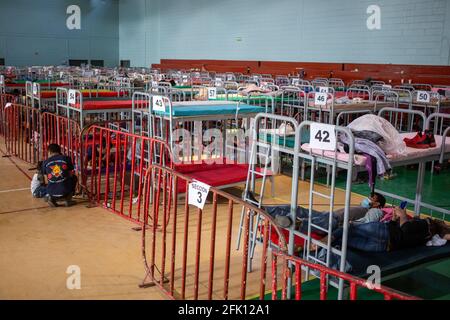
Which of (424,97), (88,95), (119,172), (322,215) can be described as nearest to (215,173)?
(119,172)

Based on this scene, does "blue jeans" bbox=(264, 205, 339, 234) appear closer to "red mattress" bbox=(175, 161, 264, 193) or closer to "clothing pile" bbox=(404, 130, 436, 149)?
"clothing pile" bbox=(404, 130, 436, 149)

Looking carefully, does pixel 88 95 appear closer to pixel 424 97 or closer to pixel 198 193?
pixel 424 97

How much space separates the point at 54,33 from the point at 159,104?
2797 centimetres

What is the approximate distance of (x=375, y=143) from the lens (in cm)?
461

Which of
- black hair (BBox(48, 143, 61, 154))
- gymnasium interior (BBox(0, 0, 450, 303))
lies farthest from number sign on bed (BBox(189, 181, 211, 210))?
black hair (BBox(48, 143, 61, 154))

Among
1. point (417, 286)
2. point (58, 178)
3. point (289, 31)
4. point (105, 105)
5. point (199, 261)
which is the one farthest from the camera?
point (289, 31)

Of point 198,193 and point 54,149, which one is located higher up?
point 198,193

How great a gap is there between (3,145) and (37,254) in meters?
7.34

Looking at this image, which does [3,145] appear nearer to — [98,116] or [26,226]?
[98,116]

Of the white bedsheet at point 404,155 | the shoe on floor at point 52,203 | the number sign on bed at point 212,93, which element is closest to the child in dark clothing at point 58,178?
the shoe on floor at point 52,203

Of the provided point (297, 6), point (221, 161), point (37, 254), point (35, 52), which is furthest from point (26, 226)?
point (35, 52)

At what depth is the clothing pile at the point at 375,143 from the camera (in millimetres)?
4383

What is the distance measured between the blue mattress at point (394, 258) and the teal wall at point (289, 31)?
38.3ft

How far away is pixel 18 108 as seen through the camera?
10117 millimetres
